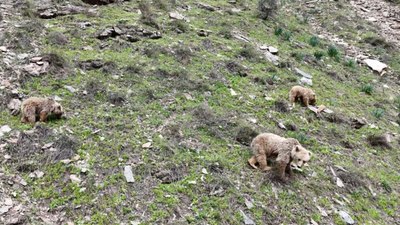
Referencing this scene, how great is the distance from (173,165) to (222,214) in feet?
3.28

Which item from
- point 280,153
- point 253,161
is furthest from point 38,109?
point 280,153

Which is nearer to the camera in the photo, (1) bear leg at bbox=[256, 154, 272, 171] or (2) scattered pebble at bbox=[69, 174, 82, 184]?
(2) scattered pebble at bbox=[69, 174, 82, 184]

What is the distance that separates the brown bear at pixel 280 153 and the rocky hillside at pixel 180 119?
→ 0.16m

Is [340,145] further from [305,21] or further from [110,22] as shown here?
[305,21]

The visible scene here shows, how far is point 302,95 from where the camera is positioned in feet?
24.1

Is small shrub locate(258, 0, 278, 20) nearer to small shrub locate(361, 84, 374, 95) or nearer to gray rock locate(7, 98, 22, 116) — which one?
small shrub locate(361, 84, 374, 95)

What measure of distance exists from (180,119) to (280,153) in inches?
71.9

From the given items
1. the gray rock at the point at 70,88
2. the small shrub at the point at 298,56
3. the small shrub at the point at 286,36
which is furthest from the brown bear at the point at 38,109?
the small shrub at the point at 286,36

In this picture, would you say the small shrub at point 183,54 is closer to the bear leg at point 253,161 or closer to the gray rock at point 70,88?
the gray rock at point 70,88

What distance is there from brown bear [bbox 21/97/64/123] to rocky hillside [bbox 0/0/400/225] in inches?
5.2

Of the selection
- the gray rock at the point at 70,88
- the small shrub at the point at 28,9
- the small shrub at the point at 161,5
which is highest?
the small shrub at the point at 161,5

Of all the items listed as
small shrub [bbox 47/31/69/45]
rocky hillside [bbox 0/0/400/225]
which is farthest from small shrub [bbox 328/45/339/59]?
small shrub [bbox 47/31/69/45]

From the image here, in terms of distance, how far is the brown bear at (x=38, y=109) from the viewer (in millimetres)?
5168

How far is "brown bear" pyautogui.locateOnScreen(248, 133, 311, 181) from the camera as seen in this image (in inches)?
196
